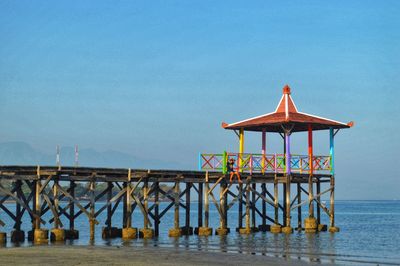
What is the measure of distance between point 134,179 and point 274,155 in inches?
358

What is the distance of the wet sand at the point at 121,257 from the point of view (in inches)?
1056

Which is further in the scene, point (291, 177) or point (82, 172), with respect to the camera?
point (291, 177)

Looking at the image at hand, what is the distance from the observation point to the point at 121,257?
28.8 m

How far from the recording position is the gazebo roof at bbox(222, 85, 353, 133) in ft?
148

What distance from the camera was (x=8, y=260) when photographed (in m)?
26.5

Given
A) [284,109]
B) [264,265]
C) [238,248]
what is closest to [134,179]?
[238,248]

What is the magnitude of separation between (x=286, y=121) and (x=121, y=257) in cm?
1854

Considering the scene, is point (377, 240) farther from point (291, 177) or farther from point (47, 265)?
point (47, 265)

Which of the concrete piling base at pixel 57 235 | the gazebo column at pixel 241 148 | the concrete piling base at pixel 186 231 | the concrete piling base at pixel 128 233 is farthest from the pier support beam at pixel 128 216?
the gazebo column at pixel 241 148

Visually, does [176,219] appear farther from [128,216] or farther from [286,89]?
[286,89]

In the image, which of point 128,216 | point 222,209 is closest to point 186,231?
point 222,209

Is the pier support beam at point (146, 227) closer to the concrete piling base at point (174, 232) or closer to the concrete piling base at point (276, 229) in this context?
the concrete piling base at point (174, 232)

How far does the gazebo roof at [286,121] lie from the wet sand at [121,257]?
14.4 meters

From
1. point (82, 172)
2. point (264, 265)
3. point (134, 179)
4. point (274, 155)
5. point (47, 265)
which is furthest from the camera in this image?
point (274, 155)
